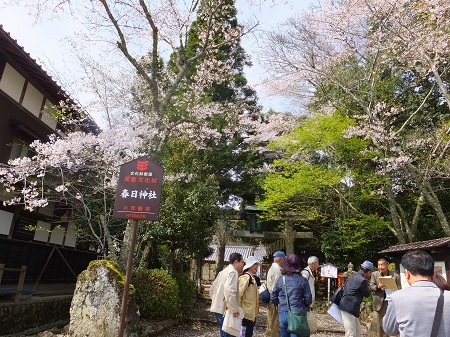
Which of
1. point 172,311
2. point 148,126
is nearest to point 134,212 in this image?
point 172,311

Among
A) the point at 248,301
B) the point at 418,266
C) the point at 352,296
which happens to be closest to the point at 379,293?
the point at 352,296

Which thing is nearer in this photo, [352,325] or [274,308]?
[352,325]

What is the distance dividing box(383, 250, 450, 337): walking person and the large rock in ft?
16.3

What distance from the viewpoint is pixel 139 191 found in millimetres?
5105

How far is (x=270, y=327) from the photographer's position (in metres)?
6.16

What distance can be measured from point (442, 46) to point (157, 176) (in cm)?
1054

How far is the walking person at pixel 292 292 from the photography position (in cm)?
453

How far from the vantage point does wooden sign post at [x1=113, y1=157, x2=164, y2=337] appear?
4.97 metres

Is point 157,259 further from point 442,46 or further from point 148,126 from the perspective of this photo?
point 442,46

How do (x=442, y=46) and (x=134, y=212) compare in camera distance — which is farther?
(x=442, y=46)

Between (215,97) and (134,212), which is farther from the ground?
(215,97)

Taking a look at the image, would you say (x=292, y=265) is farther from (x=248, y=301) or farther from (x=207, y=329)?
(x=207, y=329)

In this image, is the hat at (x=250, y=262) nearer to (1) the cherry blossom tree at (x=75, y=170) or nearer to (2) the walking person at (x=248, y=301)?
(2) the walking person at (x=248, y=301)

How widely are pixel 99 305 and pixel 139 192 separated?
2.50 meters
